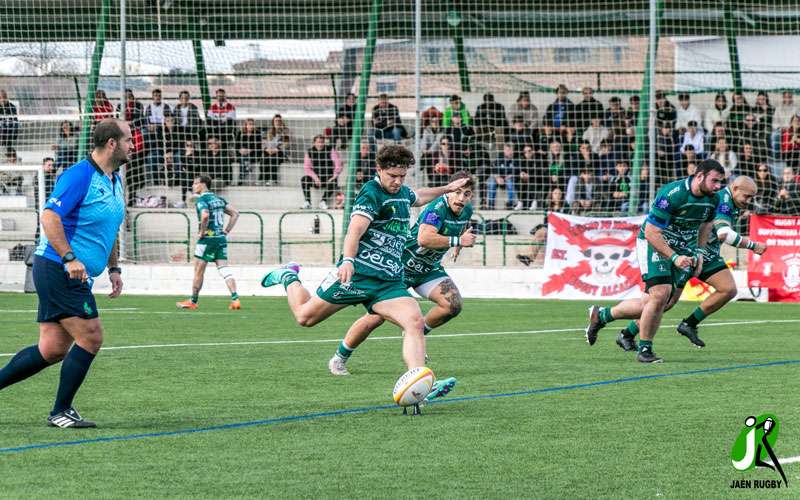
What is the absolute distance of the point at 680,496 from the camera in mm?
6055

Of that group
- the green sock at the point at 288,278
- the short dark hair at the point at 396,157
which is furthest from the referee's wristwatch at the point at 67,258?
the green sock at the point at 288,278

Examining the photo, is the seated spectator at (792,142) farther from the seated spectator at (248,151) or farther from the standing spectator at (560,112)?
the seated spectator at (248,151)

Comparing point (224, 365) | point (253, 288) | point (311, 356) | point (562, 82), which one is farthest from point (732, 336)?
point (562, 82)

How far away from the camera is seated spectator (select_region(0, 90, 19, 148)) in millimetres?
26922

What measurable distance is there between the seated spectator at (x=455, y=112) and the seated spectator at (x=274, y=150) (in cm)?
349

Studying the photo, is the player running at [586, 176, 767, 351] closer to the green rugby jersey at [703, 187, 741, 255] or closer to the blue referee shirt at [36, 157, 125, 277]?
the green rugby jersey at [703, 187, 741, 255]

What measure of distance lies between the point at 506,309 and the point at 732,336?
18.0 ft

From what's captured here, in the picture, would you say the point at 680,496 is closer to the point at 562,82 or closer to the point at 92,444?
the point at 92,444

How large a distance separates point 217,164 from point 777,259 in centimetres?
1108

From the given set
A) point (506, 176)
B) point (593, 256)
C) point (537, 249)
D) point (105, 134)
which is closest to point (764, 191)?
point (593, 256)

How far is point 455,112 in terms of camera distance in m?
25.6

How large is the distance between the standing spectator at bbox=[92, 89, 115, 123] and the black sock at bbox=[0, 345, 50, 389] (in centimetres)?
1731

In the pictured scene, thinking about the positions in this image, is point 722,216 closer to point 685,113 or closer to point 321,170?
point 685,113

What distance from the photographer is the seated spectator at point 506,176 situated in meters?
24.9
